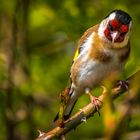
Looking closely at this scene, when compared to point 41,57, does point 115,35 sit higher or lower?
lower

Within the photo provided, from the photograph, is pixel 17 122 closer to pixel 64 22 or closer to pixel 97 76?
pixel 64 22

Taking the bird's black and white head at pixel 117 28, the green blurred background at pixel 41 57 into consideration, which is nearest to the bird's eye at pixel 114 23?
the bird's black and white head at pixel 117 28

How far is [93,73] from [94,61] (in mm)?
96

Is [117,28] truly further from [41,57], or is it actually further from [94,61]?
[41,57]

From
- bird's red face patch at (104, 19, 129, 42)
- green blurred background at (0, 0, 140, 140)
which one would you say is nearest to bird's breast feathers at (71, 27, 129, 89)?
bird's red face patch at (104, 19, 129, 42)

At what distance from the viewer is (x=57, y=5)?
5.35m

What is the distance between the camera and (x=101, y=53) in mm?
3658

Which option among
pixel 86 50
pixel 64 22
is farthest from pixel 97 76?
pixel 64 22

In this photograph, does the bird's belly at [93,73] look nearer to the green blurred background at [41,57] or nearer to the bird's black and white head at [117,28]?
the bird's black and white head at [117,28]

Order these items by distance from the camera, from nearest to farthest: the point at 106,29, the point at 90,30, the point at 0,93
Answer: the point at 106,29 < the point at 90,30 < the point at 0,93

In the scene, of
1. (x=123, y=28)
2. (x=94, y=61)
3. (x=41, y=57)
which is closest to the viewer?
(x=123, y=28)

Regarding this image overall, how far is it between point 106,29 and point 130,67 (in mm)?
702

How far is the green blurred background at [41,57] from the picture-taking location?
15.0 ft

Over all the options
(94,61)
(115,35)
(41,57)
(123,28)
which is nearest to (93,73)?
(94,61)
